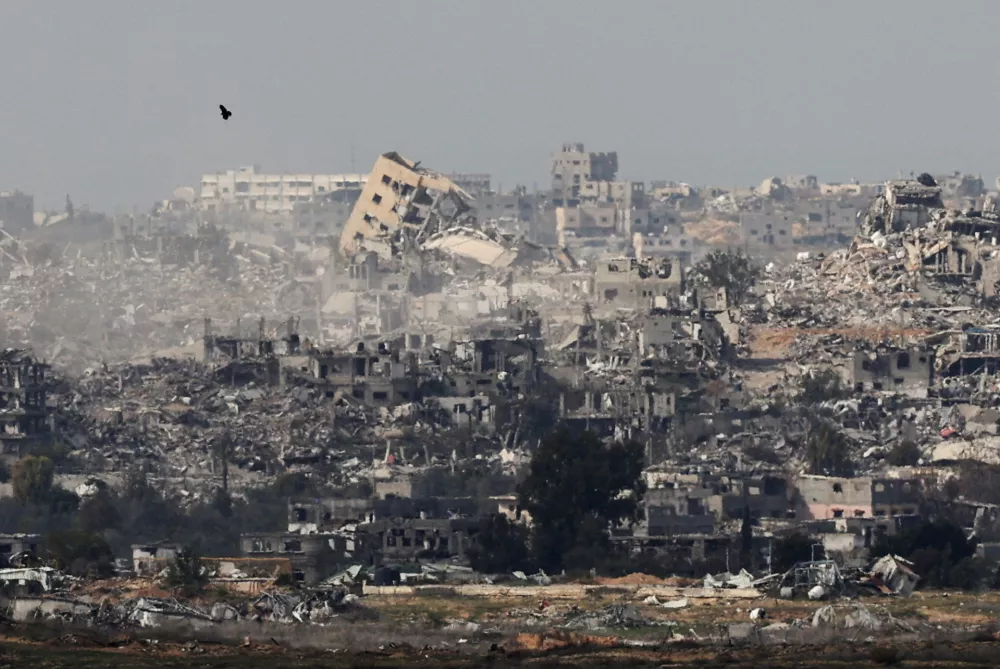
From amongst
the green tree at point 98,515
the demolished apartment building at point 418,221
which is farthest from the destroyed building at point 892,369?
the demolished apartment building at point 418,221

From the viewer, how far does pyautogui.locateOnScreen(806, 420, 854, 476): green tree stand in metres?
79.8

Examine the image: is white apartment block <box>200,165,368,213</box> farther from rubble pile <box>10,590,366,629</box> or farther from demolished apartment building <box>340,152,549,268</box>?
rubble pile <box>10,590,366,629</box>

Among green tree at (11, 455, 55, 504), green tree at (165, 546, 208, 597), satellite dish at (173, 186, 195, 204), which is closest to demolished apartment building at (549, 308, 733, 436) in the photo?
green tree at (11, 455, 55, 504)

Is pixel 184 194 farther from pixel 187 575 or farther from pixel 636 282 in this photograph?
pixel 187 575

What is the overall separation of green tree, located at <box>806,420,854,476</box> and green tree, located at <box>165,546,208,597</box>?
1889 centimetres

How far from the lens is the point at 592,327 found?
329ft

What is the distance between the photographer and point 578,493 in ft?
235

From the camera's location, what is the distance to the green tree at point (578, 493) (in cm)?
6981

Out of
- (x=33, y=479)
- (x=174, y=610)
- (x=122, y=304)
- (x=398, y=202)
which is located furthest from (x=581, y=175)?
(x=174, y=610)

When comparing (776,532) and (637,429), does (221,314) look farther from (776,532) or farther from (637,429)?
(776,532)

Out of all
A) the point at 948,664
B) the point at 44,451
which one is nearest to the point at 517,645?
the point at 948,664

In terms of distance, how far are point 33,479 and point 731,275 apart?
35086 millimetres

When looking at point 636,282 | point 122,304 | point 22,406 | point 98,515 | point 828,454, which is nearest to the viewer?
point 98,515

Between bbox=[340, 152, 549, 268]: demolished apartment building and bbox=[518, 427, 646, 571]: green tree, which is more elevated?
bbox=[340, 152, 549, 268]: demolished apartment building
